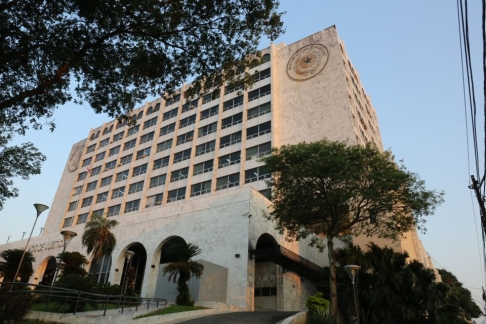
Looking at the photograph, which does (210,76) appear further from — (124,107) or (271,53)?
(271,53)

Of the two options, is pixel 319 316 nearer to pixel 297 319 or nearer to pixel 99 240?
pixel 297 319

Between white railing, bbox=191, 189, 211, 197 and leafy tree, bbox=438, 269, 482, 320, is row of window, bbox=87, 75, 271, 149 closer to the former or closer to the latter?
white railing, bbox=191, 189, 211, 197

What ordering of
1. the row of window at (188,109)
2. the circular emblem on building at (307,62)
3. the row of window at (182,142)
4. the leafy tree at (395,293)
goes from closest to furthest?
the leafy tree at (395,293) < the row of window at (182,142) < the circular emblem on building at (307,62) < the row of window at (188,109)

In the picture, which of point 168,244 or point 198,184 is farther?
point 198,184

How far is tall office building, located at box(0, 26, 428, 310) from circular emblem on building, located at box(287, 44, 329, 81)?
5.8 inches

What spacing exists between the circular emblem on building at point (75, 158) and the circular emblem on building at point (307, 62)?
142 ft

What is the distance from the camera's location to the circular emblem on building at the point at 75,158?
Result: 64894 mm

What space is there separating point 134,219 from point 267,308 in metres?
15.8

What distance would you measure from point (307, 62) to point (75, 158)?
47.4 metres

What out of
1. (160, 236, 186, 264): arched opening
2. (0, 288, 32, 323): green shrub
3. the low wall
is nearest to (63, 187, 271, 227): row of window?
(160, 236, 186, 264): arched opening

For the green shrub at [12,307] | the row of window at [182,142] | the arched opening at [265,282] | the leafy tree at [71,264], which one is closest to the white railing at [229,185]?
the row of window at [182,142]

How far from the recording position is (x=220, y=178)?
4291 centimetres

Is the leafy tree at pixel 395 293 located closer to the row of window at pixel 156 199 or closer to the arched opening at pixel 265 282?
the arched opening at pixel 265 282

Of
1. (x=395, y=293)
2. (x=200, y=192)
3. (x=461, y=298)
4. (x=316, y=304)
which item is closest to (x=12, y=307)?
(x=316, y=304)
